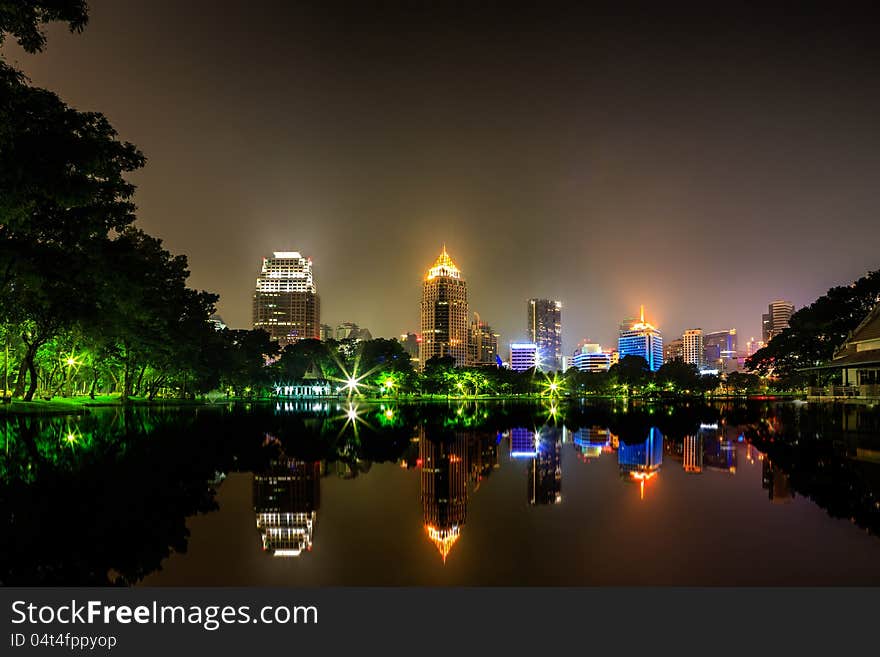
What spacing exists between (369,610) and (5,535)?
5713 millimetres

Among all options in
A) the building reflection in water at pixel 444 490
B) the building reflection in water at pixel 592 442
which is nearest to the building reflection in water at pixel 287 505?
the building reflection in water at pixel 444 490

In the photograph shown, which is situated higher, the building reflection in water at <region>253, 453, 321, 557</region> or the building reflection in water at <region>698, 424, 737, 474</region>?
the building reflection in water at <region>253, 453, 321, 557</region>

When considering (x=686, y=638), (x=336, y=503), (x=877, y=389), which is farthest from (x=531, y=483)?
(x=877, y=389)

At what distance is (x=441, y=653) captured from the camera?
15.0ft

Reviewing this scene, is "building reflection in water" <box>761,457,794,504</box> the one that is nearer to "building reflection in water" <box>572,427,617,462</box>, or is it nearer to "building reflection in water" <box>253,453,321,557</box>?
"building reflection in water" <box>572,427,617,462</box>

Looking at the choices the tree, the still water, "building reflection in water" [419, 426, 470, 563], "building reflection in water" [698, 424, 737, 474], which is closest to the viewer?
the still water

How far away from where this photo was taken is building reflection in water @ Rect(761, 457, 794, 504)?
33.0ft

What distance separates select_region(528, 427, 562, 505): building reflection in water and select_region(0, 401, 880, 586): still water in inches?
3.2

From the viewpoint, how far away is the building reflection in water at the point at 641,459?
1262cm

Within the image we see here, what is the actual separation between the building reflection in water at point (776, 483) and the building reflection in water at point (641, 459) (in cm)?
244

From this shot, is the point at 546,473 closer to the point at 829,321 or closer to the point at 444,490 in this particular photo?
the point at 444,490

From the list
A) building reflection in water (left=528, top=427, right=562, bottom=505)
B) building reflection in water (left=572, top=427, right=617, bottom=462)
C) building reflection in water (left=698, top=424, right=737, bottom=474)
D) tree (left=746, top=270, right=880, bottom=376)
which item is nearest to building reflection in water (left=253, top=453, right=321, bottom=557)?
building reflection in water (left=528, top=427, right=562, bottom=505)

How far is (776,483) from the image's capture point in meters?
11.5

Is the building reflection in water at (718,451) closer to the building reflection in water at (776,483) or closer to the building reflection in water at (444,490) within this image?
the building reflection in water at (776,483)
